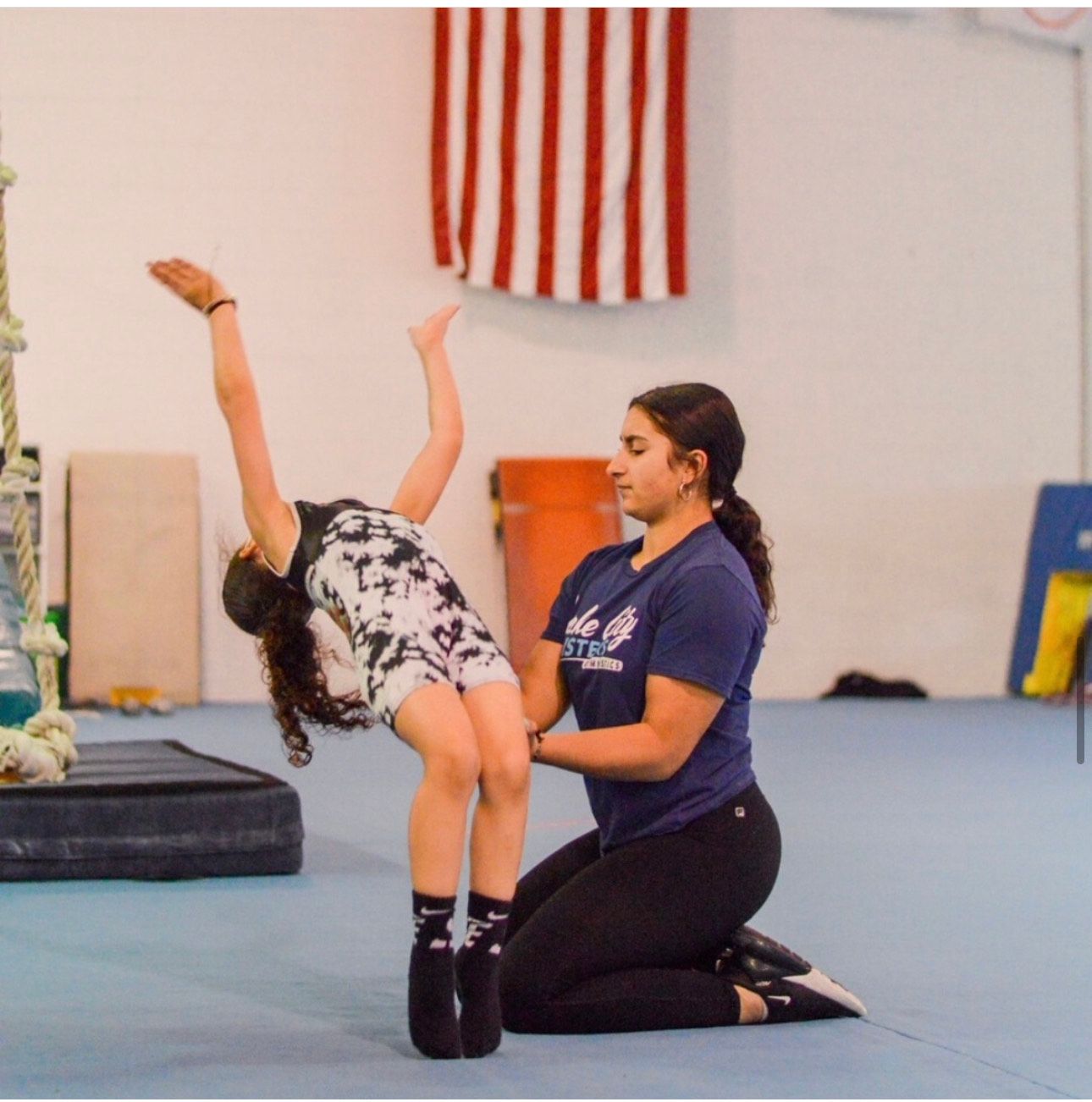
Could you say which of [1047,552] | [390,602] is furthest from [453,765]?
[1047,552]

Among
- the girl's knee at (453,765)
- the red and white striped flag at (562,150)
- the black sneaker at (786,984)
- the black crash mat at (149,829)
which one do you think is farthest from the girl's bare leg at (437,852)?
the red and white striped flag at (562,150)

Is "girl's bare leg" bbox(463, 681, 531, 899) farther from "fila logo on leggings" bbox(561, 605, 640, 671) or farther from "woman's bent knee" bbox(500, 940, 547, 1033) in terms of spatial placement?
"fila logo on leggings" bbox(561, 605, 640, 671)

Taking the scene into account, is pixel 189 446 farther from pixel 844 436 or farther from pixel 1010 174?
pixel 1010 174

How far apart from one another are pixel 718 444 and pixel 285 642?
775 millimetres

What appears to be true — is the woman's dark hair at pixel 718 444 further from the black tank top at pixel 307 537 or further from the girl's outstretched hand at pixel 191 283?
the girl's outstretched hand at pixel 191 283

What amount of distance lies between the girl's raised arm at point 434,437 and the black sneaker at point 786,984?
35.4 inches

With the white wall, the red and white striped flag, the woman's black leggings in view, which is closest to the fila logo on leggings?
the woman's black leggings

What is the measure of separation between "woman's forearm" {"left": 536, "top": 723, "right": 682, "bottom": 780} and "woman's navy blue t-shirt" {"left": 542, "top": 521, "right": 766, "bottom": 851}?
101 millimetres

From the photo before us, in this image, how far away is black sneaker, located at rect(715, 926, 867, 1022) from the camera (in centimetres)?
255

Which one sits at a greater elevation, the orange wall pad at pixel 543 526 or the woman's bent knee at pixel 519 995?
the orange wall pad at pixel 543 526

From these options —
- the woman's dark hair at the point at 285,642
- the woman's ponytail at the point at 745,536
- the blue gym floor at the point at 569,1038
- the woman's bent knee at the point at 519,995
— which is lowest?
the blue gym floor at the point at 569,1038

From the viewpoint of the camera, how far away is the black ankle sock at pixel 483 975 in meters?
2.32

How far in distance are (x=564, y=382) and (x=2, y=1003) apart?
21.0 ft

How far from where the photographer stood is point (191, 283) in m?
2.58
